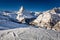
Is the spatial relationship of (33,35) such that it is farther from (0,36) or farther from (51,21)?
(51,21)

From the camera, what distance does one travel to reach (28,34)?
5465 mm

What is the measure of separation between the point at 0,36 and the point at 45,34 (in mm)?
1438

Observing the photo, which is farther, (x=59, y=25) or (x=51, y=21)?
(x=51, y=21)

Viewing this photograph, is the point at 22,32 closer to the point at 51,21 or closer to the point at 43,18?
the point at 51,21

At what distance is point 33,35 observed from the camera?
5426 mm

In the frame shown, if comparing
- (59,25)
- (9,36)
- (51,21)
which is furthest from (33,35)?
(51,21)

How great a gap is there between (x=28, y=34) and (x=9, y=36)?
601 mm

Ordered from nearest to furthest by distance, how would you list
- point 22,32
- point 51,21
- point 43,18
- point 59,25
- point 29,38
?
1. point 29,38
2. point 22,32
3. point 59,25
4. point 51,21
5. point 43,18

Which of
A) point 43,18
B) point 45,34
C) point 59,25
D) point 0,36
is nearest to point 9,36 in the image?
point 0,36

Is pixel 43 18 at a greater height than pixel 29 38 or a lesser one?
greater

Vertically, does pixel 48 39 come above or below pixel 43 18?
below

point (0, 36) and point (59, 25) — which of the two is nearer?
point (0, 36)

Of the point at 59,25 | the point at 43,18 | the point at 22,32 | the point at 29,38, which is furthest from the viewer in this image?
the point at 43,18

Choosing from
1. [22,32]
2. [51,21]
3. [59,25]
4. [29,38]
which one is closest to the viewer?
[29,38]
